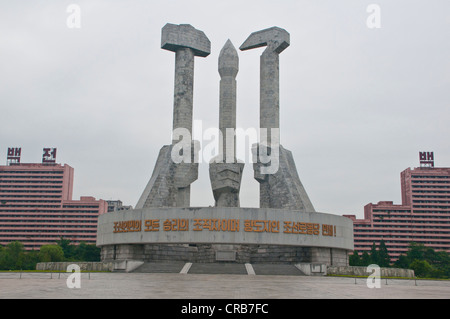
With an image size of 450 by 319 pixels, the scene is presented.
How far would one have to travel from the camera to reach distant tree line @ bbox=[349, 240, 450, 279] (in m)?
63.7

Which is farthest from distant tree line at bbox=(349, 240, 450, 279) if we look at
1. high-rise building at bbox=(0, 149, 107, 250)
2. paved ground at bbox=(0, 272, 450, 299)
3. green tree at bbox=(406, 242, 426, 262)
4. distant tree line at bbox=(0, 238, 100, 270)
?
high-rise building at bbox=(0, 149, 107, 250)

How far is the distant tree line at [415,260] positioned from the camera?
63.7m

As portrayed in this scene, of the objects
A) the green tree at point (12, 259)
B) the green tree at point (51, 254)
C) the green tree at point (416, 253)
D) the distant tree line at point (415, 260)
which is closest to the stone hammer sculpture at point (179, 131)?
the distant tree line at point (415, 260)

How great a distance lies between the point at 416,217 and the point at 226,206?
88278 mm

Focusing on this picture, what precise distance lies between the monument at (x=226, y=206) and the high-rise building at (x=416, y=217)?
3102 inches

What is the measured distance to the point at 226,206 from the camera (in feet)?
139

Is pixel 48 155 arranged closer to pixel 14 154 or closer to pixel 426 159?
pixel 14 154

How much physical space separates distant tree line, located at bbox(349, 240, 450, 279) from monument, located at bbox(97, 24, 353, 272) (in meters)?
27.3

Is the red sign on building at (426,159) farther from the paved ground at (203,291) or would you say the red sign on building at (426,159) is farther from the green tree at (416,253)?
the paved ground at (203,291)

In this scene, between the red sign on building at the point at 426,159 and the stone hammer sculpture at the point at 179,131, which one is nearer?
the stone hammer sculpture at the point at 179,131

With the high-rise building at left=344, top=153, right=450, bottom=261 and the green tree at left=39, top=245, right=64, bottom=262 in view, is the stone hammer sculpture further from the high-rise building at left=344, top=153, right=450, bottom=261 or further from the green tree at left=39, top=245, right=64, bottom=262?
the high-rise building at left=344, top=153, right=450, bottom=261
